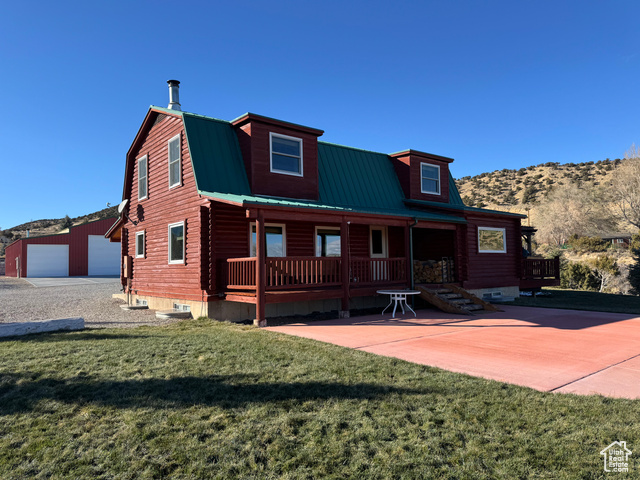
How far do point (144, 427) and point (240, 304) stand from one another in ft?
26.2

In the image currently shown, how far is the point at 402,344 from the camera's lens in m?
7.55

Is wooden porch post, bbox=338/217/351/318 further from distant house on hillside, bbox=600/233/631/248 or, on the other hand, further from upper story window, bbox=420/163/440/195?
distant house on hillside, bbox=600/233/631/248

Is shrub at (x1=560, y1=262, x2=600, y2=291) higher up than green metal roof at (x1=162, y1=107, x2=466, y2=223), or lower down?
lower down

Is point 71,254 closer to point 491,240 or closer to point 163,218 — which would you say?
point 163,218

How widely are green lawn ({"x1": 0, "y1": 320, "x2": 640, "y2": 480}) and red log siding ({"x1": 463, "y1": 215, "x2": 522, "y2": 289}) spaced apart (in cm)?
1127

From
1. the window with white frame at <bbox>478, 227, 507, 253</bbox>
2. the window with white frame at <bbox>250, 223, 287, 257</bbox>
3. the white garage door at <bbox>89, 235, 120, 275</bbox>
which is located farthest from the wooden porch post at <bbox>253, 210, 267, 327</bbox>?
the white garage door at <bbox>89, 235, 120, 275</bbox>

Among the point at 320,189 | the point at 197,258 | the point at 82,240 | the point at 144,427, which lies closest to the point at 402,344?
the point at 144,427

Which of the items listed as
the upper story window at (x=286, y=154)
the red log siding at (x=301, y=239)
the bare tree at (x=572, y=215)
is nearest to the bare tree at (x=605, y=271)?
the bare tree at (x=572, y=215)

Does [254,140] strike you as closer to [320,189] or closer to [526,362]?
[320,189]

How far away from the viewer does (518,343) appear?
757 cm

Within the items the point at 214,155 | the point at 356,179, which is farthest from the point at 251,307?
the point at 356,179

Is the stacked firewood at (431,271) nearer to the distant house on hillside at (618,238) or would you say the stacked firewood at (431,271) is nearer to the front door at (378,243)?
the front door at (378,243)

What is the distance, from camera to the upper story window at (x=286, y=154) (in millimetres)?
12938

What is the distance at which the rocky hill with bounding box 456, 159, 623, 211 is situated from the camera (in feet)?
187
